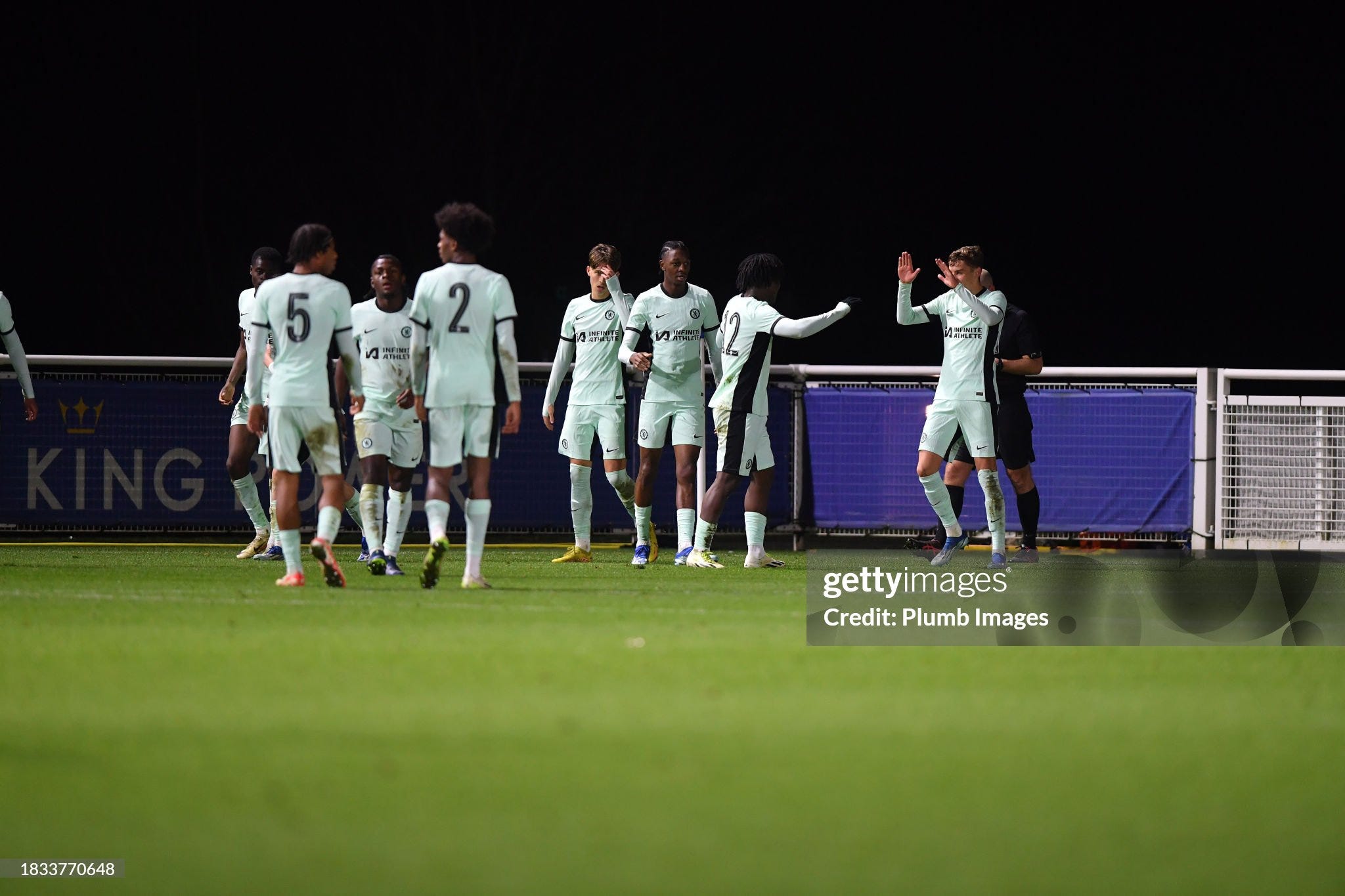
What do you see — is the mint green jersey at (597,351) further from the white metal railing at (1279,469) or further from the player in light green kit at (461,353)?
the white metal railing at (1279,469)

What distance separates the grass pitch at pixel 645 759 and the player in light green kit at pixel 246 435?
183 inches

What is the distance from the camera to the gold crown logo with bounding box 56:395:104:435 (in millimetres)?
15383

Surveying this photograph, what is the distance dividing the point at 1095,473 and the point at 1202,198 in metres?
12.2

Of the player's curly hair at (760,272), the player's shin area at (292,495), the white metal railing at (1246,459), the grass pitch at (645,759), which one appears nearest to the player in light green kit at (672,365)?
the player's curly hair at (760,272)

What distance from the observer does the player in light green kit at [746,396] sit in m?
12.4

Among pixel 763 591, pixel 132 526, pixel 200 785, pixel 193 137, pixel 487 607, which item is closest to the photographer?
pixel 200 785

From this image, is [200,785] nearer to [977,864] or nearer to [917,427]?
[977,864]

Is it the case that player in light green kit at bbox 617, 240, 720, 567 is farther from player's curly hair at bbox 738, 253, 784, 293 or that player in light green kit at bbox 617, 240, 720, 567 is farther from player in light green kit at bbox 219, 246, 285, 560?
player in light green kit at bbox 219, 246, 285, 560

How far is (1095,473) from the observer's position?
15383 millimetres

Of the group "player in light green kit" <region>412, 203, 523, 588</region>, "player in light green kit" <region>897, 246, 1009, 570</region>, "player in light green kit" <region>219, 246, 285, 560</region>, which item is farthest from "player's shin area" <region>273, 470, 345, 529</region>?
"player in light green kit" <region>897, 246, 1009, 570</region>

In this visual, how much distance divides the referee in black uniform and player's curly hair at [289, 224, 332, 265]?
500cm

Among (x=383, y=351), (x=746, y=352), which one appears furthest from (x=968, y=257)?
(x=383, y=351)

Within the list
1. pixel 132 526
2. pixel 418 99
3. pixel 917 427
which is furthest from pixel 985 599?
pixel 418 99

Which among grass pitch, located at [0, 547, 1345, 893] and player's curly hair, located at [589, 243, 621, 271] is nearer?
grass pitch, located at [0, 547, 1345, 893]
